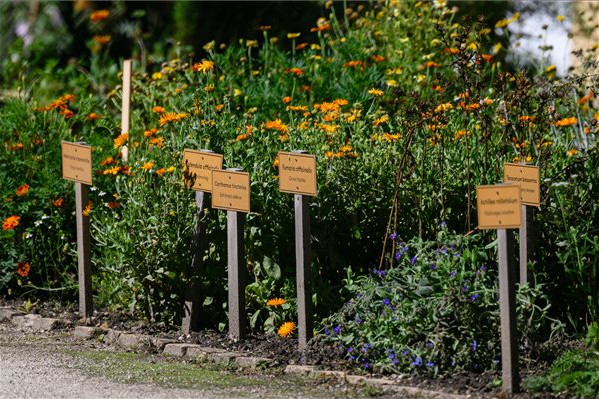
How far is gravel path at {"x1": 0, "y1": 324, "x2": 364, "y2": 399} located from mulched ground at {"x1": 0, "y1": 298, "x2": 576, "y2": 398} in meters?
0.27

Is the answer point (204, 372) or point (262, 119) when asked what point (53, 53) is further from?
point (204, 372)

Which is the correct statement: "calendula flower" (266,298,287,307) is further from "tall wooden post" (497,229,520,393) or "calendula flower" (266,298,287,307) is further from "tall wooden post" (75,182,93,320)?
"tall wooden post" (497,229,520,393)

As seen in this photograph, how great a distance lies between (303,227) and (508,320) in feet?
4.24

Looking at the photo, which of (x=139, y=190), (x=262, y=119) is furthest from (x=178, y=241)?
(x=262, y=119)

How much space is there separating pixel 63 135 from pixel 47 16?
6.09 m

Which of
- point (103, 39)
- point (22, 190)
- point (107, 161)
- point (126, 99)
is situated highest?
point (103, 39)

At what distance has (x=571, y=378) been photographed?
4906 millimetres

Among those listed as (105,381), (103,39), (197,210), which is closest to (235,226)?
(197,210)

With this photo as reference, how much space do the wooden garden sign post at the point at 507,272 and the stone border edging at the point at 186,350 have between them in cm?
22

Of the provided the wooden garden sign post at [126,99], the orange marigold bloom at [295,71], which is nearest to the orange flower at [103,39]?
the wooden garden sign post at [126,99]

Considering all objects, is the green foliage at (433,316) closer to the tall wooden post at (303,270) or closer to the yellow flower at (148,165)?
the tall wooden post at (303,270)

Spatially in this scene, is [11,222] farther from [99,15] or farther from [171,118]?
[99,15]

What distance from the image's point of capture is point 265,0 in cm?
1400

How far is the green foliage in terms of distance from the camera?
5180 millimetres
